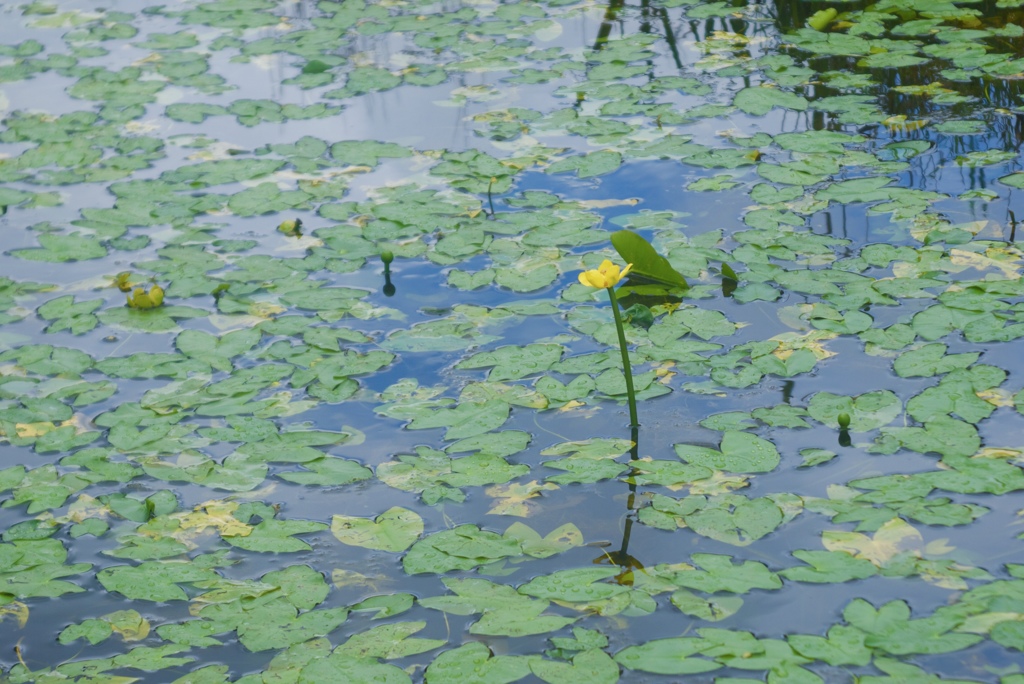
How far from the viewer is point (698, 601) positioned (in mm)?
2053

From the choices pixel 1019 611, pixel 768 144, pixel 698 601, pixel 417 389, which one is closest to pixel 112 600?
pixel 417 389

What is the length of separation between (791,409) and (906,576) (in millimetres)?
600

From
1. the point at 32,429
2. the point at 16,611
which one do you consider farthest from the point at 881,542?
the point at 32,429

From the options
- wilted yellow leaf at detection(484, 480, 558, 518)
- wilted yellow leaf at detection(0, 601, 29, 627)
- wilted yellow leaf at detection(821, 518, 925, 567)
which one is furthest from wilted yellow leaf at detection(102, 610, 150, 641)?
wilted yellow leaf at detection(821, 518, 925, 567)

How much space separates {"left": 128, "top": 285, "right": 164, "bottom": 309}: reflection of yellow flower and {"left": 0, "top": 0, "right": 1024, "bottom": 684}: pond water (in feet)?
0.10

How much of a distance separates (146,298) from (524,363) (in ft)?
4.02

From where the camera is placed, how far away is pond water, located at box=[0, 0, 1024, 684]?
2064 mm

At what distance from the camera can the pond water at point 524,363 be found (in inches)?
81.3

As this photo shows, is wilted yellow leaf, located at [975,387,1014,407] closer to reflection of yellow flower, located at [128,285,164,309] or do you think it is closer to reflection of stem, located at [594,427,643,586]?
reflection of stem, located at [594,427,643,586]

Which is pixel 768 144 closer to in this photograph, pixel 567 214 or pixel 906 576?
pixel 567 214

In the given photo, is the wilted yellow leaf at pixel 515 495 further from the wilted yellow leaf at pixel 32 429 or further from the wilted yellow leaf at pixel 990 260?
the wilted yellow leaf at pixel 990 260

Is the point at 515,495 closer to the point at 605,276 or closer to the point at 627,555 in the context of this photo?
the point at 627,555

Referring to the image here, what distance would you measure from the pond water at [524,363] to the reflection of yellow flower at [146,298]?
0.03m

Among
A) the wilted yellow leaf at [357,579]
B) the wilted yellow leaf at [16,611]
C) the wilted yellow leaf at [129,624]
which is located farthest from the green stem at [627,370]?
the wilted yellow leaf at [16,611]
